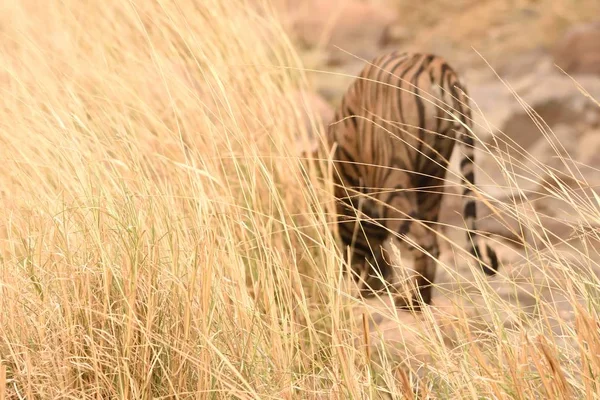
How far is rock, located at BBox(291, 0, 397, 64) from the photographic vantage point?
19.2ft

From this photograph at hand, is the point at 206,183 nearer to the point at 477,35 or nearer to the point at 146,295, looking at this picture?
the point at 146,295

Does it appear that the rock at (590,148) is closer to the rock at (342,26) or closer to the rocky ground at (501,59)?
the rocky ground at (501,59)

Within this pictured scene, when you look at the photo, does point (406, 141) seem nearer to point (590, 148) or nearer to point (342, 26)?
point (590, 148)

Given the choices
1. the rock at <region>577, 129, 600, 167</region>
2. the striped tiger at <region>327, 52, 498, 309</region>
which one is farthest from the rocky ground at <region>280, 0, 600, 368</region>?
the striped tiger at <region>327, 52, 498, 309</region>

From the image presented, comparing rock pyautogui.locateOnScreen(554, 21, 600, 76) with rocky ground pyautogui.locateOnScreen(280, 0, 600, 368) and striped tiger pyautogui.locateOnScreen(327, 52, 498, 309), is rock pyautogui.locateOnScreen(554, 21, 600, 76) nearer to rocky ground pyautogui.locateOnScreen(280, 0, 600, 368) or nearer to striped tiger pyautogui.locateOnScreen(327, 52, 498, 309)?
rocky ground pyautogui.locateOnScreen(280, 0, 600, 368)

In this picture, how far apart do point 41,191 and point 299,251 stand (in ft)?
2.67

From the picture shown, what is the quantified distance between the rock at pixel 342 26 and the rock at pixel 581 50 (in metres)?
1.27

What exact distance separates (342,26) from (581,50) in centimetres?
166

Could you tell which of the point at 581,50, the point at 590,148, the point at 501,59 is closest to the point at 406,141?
the point at 590,148

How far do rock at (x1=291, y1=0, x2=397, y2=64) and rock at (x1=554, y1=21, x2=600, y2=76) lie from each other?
50.1 inches

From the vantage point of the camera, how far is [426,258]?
2416mm

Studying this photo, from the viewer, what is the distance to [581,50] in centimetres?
481

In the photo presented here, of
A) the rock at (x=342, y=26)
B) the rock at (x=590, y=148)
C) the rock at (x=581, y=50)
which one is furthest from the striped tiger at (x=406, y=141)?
the rock at (x=342, y=26)

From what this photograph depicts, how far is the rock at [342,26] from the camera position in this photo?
5.86m
